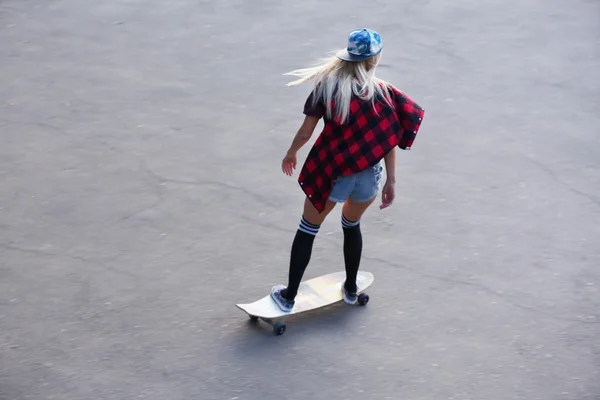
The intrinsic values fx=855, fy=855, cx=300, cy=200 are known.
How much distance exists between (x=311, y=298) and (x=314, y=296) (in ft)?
0.09

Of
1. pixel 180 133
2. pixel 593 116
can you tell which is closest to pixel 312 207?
pixel 180 133

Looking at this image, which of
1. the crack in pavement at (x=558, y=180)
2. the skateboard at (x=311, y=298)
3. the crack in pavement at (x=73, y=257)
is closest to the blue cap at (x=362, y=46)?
the skateboard at (x=311, y=298)

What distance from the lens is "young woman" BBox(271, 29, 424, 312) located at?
4344 millimetres

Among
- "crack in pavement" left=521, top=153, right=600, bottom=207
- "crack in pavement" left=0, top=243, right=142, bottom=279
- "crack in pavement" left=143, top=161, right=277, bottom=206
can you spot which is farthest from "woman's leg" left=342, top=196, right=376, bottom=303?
"crack in pavement" left=521, top=153, right=600, bottom=207

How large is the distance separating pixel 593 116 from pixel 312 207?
12.6 feet

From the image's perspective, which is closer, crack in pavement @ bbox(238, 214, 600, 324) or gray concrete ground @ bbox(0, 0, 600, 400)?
gray concrete ground @ bbox(0, 0, 600, 400)

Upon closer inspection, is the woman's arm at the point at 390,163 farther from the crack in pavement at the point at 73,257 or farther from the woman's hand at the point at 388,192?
the crack in pavement at the point at 73,257

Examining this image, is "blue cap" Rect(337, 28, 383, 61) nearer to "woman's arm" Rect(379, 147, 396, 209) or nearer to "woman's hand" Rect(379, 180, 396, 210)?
"woman's arm" Rect(379, 147, 396, 209)

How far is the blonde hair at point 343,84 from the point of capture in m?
4.32

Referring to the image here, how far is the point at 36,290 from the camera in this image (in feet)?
16.7

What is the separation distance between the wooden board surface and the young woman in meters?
0.28

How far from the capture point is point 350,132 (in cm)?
443

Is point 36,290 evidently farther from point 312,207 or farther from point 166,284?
point 312,207

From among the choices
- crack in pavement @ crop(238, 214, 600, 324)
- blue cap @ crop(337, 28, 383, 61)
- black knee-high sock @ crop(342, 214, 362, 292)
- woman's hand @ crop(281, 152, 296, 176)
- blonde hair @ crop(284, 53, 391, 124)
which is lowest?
crack in pavement @ crop(238, 214, 600, 324)
